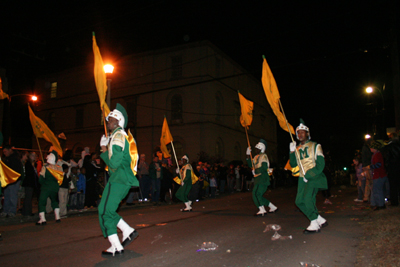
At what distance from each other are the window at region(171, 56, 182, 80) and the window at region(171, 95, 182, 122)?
6.64ft

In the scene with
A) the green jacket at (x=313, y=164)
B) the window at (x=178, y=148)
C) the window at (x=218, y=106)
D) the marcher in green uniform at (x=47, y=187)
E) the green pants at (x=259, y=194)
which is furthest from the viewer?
the window at (x=218, y=106)

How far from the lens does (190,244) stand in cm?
529

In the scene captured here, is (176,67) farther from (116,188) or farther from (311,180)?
(116,188)

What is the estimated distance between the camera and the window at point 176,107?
32.4 metres

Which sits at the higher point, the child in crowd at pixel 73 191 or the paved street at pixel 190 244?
the child in crowd at pixel 73 191

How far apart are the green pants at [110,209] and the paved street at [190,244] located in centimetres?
42

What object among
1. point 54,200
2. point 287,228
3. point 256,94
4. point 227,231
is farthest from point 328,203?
point 256,94

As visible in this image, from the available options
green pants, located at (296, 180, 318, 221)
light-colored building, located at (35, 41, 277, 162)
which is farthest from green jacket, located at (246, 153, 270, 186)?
light-colored building, located at (35, 41, 277, 162)

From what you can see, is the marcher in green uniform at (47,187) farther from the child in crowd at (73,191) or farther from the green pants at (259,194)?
the green pants at (259,194)

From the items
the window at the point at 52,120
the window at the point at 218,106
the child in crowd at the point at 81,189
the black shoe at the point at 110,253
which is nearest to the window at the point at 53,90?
the window at the point at 52,120

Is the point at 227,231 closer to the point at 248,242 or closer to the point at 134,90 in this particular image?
the point at 248,242

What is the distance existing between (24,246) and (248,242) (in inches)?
149

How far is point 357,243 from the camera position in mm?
5164

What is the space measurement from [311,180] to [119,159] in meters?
3.66
